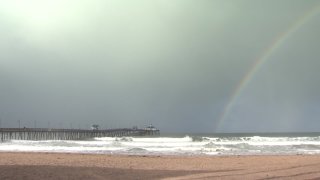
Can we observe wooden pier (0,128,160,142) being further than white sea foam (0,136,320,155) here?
Yes

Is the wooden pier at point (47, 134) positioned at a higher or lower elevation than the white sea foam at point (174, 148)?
higher

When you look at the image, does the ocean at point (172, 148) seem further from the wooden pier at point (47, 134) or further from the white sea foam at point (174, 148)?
the wooden pier at point (47, 134)

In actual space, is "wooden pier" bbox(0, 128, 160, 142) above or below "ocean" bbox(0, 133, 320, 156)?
above

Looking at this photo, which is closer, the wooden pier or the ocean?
the ocean

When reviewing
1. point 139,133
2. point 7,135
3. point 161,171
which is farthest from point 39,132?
Result: point 161,171

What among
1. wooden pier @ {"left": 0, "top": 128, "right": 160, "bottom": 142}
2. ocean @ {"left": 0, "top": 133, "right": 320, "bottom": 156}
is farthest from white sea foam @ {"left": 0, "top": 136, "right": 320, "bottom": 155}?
wooden pier @ {"left": 0, "top": 128, "right": 160, "bottom": 142}

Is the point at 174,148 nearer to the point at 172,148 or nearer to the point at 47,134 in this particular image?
the point at 172,148

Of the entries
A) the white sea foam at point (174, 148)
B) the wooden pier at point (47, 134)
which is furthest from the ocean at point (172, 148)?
the wooden pier at point (47, 134)

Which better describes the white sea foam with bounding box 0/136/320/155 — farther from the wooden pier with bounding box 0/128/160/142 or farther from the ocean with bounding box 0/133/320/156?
the wooden pier with bounding box 0/128/160/142

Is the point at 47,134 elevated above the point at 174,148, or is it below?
above

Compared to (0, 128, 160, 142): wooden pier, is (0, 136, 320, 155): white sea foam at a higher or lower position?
lower

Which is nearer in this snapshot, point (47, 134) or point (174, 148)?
point (174, 148)

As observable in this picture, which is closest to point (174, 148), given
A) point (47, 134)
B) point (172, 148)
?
point (172, 148)

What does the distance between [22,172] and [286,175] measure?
9725 millimetres
